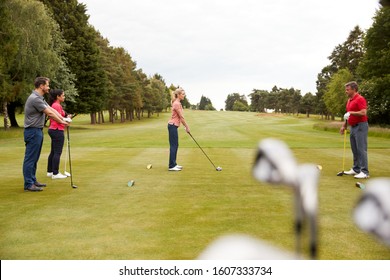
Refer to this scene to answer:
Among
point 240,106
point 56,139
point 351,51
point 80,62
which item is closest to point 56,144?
point 56,139

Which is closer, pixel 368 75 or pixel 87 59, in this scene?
pixel 368 75

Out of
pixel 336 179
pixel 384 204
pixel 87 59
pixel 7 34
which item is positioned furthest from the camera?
pixel 87 59

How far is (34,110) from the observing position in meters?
8.29

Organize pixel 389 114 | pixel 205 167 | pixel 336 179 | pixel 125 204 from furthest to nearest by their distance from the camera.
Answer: pixel 389 114, pixel 205 167, pixel 336 179, pixel 125 204

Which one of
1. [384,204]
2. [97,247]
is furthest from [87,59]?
[384,204]

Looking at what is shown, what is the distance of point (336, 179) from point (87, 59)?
1752 inches

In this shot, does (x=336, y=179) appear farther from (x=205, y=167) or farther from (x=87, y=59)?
(x=87, y=59)

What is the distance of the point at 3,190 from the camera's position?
8.32 metres

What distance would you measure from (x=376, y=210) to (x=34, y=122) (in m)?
8.69

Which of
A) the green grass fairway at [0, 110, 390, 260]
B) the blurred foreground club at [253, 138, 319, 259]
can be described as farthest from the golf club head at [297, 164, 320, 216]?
the green grass fairway at [0, 110, 390, 260]

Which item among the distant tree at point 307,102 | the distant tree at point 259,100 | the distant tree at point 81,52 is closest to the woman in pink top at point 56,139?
the distant tree at point 81,52

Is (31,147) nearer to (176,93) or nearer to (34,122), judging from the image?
(34,122)

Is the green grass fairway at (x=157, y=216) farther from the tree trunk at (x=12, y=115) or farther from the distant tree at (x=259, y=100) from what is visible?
the distant tree at (x=259, y=100)

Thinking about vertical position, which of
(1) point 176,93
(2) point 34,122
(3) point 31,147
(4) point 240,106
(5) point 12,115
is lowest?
(4) point 240,106
